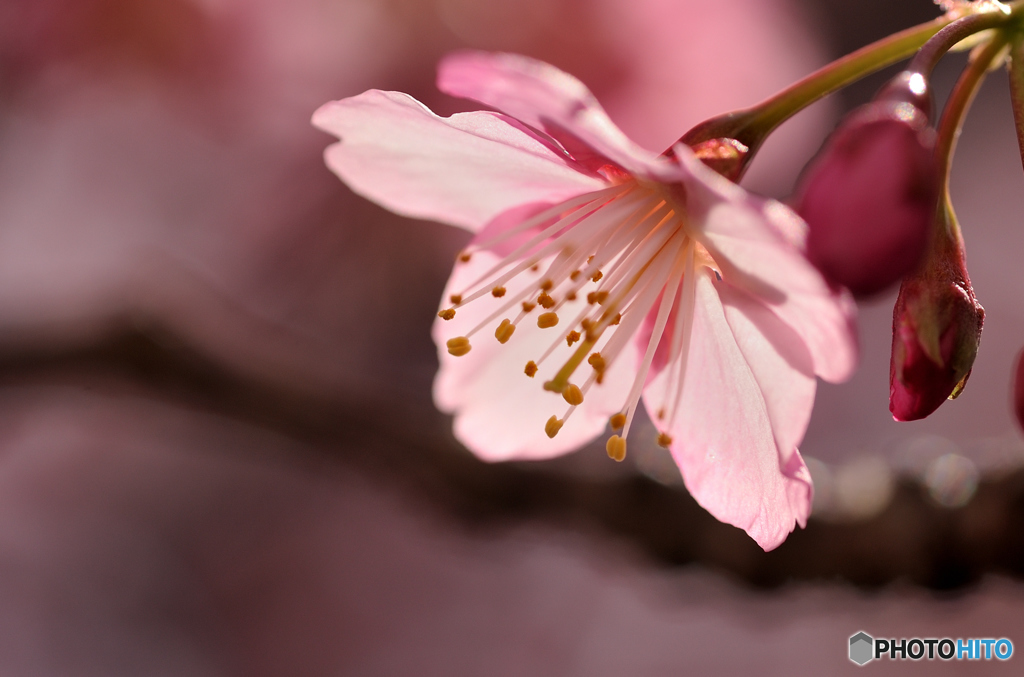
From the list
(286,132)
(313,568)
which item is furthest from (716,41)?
(313,568)

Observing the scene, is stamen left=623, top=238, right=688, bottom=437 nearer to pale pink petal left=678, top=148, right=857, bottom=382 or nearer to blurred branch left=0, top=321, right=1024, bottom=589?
pale pink petal left=678, top=148, right=857, bottom=382

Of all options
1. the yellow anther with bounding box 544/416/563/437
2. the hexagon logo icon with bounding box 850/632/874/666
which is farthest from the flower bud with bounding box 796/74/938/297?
the hexagon logo icon with bounding box 850/632/874/666

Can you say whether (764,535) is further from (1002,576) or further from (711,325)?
(1002,576)

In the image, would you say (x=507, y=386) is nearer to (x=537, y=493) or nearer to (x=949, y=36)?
(x=537, y=493)

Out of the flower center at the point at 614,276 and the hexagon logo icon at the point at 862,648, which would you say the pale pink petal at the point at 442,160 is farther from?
the hexagon logo icon at the point at 862,648

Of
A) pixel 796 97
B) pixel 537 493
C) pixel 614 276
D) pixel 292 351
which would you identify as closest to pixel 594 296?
pixel 614 276

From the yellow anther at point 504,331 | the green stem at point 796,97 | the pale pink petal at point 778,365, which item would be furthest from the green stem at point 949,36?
the yellow anther at point 504,331
